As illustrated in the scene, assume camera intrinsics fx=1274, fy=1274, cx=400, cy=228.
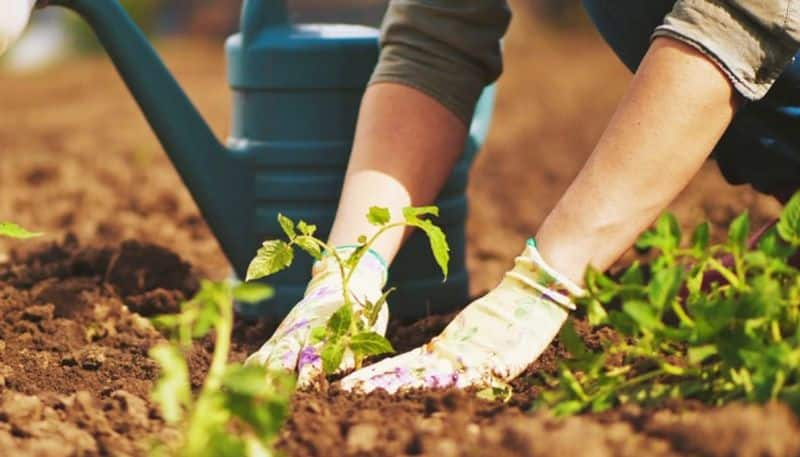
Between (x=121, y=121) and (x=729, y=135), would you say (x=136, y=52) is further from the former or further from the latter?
(x=121, y=121)

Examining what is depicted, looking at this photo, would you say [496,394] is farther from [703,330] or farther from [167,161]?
[167,161]

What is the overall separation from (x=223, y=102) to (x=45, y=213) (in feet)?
11.7

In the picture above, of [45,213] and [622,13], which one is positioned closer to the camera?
[622,13]

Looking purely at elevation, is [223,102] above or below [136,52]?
below

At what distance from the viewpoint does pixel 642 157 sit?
149 cm

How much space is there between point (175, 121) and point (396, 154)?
1.55 ft

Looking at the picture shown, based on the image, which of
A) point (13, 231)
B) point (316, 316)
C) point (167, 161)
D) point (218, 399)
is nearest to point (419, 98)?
point (316, 316)

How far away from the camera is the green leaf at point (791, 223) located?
130 centimetres

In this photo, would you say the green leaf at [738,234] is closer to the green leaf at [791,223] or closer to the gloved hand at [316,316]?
the green leaf at [791,223]

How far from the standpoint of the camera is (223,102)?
22.7ft

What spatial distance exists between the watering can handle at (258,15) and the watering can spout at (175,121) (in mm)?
156

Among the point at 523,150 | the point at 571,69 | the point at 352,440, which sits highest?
the point at 352,440

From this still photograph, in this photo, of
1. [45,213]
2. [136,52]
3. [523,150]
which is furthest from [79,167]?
[136,52]

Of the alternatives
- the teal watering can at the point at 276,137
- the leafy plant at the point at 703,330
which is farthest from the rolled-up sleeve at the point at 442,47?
the leafy plant at the point at 703,330
